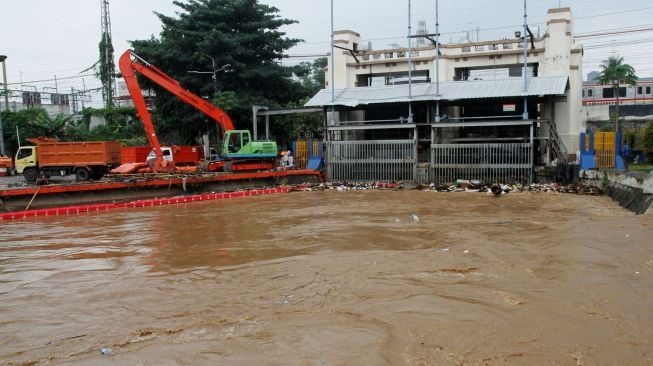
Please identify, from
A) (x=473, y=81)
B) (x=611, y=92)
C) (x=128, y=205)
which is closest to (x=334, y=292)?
(x=128, y=205)

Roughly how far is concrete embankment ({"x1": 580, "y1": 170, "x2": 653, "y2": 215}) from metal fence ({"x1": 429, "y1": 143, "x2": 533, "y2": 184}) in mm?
2323

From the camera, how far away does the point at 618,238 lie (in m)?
10.3

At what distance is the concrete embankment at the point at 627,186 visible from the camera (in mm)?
14000

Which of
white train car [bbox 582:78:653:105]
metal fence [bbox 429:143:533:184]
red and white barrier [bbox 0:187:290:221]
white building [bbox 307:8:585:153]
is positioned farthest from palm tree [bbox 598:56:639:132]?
red and white barrier [bbox 0:187:290:221]

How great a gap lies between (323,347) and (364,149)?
2031 centimetres

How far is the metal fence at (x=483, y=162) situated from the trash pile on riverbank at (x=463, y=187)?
0.89 m

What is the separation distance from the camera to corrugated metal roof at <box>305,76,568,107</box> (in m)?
23.6

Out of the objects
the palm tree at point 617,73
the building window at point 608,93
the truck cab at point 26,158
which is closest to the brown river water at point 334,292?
the truck cab at point 26,158

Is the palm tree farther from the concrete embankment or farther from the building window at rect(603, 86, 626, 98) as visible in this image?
the concrete embankment

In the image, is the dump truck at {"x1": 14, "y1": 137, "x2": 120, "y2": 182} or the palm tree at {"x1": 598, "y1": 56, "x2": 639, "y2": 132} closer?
the dump truck at {"x1": 14, "y1": 137, "x2": 120, "y2": 182}

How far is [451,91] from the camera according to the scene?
25688mm

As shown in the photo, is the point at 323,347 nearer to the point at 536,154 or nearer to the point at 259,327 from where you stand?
the point at 259,327

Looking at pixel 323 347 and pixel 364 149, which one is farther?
pixel 364 149

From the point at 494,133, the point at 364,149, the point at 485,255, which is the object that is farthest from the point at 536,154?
the point at 485,255
